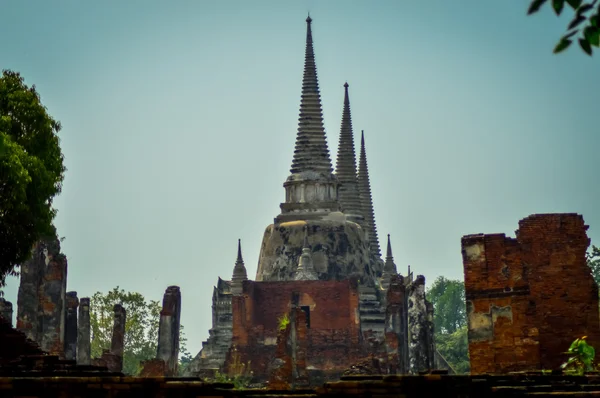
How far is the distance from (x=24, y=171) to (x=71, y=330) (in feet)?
33.7

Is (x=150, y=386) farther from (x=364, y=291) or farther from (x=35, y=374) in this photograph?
(x=364, y=291)

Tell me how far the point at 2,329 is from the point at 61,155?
657cm

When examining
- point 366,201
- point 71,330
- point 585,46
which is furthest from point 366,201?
point 585,46

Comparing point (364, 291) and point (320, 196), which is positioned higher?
point (320, 196)

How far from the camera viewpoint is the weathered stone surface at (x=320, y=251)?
165ft

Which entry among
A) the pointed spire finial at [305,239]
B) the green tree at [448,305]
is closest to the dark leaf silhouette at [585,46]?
the pointed spire finial at [305,239]

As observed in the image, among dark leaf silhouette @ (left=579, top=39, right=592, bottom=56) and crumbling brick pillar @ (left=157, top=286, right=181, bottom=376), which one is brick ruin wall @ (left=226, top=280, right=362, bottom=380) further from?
dark leaf silhouette @ (left=579, top=39, right=592, bottom=56)

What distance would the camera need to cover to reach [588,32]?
7.23 metres

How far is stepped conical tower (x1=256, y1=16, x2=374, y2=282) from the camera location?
5044cm

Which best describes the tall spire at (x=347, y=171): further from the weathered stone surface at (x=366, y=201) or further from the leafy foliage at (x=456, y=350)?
the leafy foliage at (x=456, y=350)

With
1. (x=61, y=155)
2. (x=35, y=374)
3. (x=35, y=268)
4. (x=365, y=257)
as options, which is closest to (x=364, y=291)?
(x=365, y=257)

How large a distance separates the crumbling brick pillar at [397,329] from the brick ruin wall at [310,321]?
301 cm

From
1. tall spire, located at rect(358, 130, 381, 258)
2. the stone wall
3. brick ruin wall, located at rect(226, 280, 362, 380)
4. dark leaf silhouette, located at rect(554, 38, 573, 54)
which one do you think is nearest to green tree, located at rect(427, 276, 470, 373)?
tall spire, located at rect(358, 130, 381, 258)

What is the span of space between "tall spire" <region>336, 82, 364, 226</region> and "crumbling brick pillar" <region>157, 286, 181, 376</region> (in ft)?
68.1
